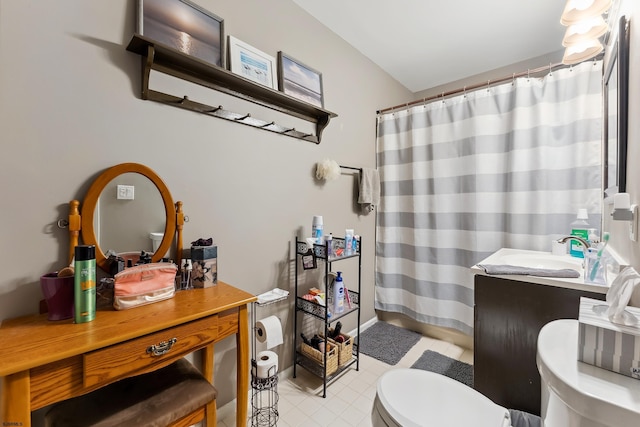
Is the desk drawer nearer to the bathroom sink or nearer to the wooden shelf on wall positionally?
the wooden shelf on wall

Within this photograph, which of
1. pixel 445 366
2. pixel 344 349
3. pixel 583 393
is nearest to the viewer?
pixel 583 393

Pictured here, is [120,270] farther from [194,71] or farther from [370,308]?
[370,308]

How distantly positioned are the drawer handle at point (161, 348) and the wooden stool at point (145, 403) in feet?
0.61

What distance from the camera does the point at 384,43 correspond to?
2197 mm

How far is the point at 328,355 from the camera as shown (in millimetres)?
1730

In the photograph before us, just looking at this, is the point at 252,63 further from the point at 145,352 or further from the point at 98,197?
the point at 145,352

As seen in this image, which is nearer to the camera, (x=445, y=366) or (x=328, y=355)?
(x=328, y=355)

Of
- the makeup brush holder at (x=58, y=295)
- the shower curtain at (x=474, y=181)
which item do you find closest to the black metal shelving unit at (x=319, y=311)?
the shower curtain at (x=474, y=181)

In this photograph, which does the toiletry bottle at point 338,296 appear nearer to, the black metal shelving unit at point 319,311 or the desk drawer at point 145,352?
the black metal shelving unit at point 319,311

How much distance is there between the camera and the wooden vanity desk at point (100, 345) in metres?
0.68

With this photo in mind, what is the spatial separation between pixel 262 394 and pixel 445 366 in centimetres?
132

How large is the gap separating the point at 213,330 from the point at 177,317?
0.16 meters

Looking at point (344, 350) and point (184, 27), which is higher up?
point (184, 27)

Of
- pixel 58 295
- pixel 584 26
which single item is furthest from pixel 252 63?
pixel 584 26
